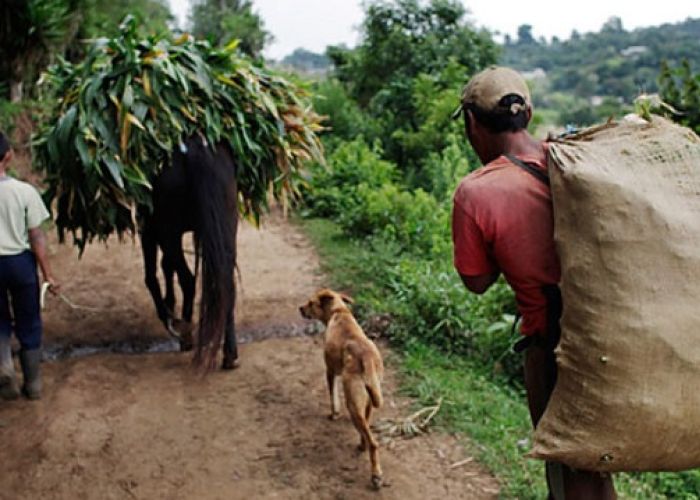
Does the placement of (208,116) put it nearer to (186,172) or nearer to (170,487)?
(186,172)

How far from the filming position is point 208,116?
522cm

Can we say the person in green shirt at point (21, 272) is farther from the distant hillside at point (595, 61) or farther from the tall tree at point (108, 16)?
the distant hillside at point (595, 61)

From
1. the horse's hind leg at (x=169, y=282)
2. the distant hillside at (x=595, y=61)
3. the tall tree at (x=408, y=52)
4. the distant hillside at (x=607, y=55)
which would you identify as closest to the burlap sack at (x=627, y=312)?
the horse's hind leg at (x=169, y=282)

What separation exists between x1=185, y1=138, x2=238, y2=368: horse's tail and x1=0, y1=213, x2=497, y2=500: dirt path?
42 centimetres

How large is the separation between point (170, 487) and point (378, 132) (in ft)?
34.6

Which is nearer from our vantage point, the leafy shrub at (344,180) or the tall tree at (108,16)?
the leafy shrub at (344,180)

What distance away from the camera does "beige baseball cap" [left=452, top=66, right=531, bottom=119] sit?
258 centimetres

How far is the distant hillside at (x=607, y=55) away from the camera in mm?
40250

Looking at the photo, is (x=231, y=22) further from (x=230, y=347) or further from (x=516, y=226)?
(x=516, y=226)

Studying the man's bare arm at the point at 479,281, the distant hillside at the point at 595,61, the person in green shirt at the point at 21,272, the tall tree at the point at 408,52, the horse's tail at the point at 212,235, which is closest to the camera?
the man's bare arm at the point at 479,281

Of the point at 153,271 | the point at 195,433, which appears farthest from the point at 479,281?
the point at 153,271

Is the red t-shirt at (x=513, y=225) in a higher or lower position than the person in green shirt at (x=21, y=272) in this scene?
higher

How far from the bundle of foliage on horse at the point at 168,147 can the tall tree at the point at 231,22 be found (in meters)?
17.4

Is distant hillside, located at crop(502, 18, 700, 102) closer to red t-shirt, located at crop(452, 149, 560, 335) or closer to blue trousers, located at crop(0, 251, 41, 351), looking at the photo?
blue trousers, located at crop(0, 251, 41, 351)
